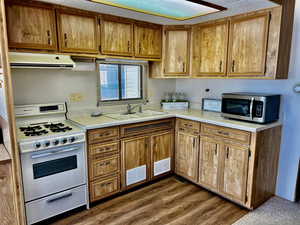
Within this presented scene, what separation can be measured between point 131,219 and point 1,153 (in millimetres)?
1445

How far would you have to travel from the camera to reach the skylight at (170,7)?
2154mm

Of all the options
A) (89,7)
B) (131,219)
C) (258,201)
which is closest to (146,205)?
(131,219)

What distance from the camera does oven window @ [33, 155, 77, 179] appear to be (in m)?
2.05

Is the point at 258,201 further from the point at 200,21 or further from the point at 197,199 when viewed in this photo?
the point at 200,21

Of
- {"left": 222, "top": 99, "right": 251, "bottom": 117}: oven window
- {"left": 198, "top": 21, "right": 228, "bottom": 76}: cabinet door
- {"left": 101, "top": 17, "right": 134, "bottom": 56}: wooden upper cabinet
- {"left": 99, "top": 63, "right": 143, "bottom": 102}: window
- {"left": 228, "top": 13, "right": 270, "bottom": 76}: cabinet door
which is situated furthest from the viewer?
{"left": 99, "top": 63, "right": 143, "bottom": 102}: window

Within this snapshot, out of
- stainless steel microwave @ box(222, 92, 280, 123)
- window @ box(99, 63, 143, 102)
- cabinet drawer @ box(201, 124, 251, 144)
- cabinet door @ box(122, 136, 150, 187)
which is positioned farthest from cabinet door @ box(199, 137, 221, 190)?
window @ box(99, 63, 143, 102)

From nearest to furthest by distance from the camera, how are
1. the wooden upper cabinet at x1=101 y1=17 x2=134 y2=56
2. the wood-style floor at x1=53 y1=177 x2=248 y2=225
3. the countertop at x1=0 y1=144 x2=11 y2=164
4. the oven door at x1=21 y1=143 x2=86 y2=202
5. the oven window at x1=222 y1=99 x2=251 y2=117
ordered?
the countertop at x1=0 y1=144 x2=11 y2=164 < the oven door at x1=21 y1=143 x2=86 y2=202 < the wood-style floor at x1=53 y1=177 x2=248 y2=225 < the oven window at x1=222 y1=99 x2=251 y2=117 < the wooden upper cabinet at x1=101 y1=17 x2=134 y2=56

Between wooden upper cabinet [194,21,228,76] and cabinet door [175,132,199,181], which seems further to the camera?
cabinet door [175,132,199,181]

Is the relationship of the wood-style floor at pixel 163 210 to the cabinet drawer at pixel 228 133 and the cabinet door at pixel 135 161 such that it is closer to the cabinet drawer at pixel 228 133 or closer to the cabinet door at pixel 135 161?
the cabinet door at pixel 135 161

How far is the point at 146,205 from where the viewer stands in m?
2.57

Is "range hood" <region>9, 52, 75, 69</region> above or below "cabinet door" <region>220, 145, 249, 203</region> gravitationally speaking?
above

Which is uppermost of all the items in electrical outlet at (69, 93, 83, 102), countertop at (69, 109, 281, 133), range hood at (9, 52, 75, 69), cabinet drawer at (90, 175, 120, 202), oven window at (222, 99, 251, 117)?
range hood at (9, 52, 75, 69)

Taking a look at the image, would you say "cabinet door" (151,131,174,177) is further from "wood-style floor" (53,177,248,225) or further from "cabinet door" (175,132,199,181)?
"wood-style floor" (53,177,248,225)

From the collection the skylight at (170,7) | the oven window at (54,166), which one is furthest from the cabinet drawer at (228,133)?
the oven window at (54,166)
